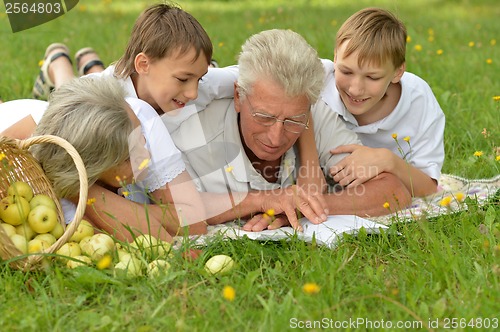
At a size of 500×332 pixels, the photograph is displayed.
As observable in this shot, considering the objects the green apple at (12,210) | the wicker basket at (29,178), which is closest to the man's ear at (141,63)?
the wicker basket at (29,178)

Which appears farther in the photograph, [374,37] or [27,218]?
[374,37]

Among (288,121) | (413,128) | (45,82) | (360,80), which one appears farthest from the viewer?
(45,82)

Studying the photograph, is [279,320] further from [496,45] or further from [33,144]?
[496,45]

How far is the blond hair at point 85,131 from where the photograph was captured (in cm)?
332

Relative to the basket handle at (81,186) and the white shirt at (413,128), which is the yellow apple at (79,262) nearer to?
the basket handle at (81,186)

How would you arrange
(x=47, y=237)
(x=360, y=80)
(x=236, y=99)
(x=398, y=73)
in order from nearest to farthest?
1. (x=47, y=237)
2. (x=236, y=99)
3. (x=360, y=80)
4. (x=398, y=73)

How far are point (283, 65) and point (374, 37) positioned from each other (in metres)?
0.77

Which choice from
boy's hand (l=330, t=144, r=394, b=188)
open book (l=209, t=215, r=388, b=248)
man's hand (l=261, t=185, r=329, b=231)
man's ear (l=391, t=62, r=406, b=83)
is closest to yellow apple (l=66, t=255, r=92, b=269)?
open book (l=209, t=215, r=388, b=248)

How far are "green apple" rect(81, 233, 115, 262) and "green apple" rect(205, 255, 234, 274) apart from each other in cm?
45

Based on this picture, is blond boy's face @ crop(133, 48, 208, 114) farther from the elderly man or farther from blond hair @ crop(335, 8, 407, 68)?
blond hair @ crop(335, 8, 407, 68)

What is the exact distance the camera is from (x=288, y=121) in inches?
143

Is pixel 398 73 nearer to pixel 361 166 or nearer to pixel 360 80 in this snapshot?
pixel 360 80

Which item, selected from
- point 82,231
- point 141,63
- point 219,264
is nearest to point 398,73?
point 141,63

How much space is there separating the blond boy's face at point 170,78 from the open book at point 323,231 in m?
0.75
